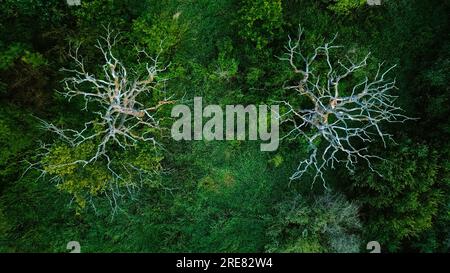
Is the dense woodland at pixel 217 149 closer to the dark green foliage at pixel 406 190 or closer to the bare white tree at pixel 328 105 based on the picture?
the dark green foliage at pixel 406 190

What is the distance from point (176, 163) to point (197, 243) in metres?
2.08

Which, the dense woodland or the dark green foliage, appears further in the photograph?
the dense woodland

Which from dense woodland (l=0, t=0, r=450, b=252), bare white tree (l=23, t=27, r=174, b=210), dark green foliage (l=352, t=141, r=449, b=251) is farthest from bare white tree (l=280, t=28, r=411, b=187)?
bare white tree (l=23, t=27, r=174, b=210)

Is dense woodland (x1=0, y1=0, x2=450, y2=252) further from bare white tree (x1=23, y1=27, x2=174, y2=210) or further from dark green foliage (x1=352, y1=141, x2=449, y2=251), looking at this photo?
bare white tree (x1=23, y1=27, x2=174, y2=210)

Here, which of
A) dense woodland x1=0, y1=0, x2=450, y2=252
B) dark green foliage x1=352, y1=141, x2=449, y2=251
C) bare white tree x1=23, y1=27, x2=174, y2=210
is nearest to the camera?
bare white tree x1=23, y1=27, x2=174, y2=210

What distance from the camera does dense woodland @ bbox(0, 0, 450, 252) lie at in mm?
9297

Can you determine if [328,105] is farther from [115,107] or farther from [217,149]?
[115,107]

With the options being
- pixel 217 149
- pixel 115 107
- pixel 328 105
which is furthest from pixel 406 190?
pixel 115 107

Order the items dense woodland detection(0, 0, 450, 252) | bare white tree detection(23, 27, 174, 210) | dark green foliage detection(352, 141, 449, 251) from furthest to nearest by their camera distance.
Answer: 1. dense woodland detection(0, 0, 450, 252)
2. dark green foliage detection(352, 141, 449, 251)
3. bare white tree detection(23, 27, 174, 210)

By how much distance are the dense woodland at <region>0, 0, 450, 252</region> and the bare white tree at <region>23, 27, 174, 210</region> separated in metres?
0.17

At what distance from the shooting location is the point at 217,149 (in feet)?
34.2

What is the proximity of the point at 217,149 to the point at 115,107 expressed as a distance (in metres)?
2.85

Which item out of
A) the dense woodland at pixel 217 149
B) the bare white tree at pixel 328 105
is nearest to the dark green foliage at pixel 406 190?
the dense woodland at pixel 217 149

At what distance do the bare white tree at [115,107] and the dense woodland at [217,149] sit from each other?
0.55ft
